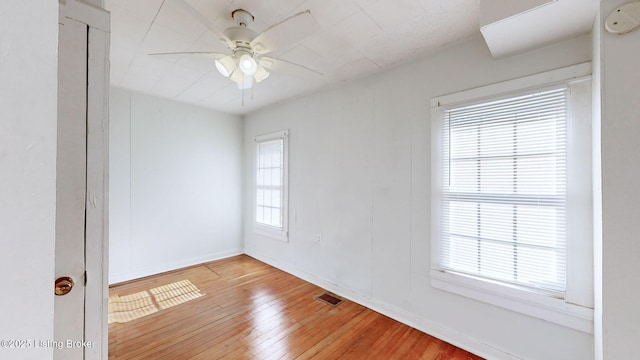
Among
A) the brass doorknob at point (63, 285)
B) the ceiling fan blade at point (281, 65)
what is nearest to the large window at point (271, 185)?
the ceiling fan blade at point (281, 65)

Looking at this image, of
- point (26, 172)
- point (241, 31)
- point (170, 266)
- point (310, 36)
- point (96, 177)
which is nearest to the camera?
point (26, 172)

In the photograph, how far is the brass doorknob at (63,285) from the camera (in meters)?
0.94

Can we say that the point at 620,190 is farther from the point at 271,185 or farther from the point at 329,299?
the point at 271,185

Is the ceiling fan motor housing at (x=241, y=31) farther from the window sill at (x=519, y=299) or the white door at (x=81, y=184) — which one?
the window sill at (x=519, y=299)

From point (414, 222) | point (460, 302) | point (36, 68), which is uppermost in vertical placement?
point (36, 68)

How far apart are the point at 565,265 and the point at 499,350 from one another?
80 cm

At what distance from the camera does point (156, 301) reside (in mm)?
2777

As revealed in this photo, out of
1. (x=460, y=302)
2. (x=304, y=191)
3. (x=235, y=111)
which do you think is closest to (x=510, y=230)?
(x=460, y=302)

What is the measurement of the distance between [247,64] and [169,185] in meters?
2.79

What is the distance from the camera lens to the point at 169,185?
12.2 feet

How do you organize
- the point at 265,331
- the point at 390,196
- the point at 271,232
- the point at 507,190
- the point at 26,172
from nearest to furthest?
the point at 26,172 → the point at 507,190 → the point at 265,331 → the point at 390,196 → the point at 271,232

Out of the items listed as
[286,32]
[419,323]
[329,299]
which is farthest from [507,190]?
[329,299]

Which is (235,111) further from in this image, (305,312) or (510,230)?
(510,230)

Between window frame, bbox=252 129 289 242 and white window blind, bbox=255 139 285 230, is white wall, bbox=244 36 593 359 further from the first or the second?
white window blind, bbox=255 139 285 230
